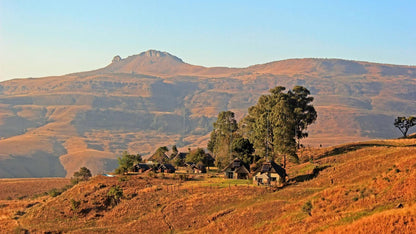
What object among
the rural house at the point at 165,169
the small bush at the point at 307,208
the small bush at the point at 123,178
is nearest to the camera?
the small bush at the point at 307,208

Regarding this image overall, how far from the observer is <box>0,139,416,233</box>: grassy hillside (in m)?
45.5

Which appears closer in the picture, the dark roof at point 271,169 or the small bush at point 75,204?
the small bush at point 75,204

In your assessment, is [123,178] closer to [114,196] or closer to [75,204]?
[114,196]

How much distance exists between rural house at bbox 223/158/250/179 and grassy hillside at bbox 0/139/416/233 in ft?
8.49

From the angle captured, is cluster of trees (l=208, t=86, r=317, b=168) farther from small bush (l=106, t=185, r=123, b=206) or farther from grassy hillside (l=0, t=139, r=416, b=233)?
small bush (l=106, t=185, r=123, b=206)

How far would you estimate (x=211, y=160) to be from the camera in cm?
10688

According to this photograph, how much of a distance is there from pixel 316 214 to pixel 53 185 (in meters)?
87.0

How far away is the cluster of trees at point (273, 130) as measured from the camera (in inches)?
3179

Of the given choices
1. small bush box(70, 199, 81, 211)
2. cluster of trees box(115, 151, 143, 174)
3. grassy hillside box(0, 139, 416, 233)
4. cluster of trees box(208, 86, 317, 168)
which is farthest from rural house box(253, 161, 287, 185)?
cluster of trees box(115, 151, 143, 174)

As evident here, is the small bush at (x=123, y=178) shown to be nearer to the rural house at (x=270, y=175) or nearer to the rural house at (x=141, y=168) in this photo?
the rural house at (x=141, y=168)

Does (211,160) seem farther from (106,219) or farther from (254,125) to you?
(106,219)

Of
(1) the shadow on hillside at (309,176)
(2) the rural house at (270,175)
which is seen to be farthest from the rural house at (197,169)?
(1) the shadow on hillside at (309,176)

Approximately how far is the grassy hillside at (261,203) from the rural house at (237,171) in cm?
259

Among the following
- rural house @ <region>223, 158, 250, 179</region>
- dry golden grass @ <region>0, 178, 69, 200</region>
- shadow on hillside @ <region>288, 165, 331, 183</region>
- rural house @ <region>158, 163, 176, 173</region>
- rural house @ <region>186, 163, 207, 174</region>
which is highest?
shadow on hillside @ <region>288, 165, 331, 183</region>
